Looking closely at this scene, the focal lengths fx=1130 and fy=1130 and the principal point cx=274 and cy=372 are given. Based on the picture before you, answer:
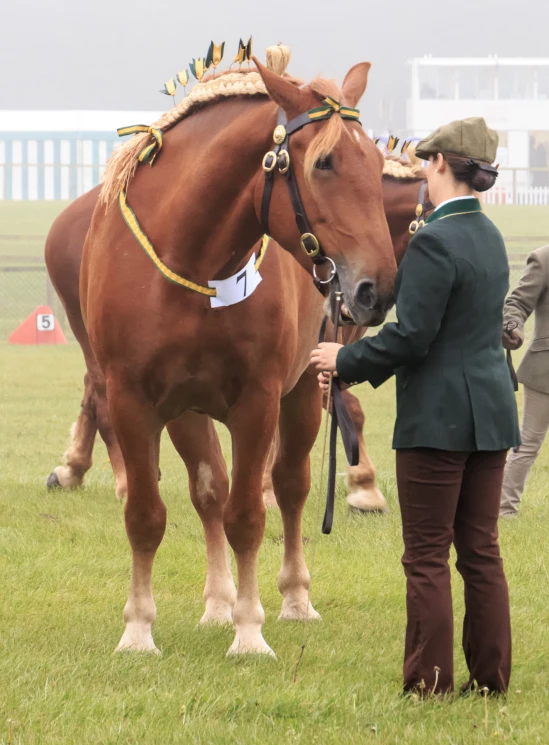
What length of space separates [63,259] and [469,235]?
15.3 ft

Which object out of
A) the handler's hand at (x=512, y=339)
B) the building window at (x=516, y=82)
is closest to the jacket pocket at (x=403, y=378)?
the handler's hand at (x=512, y=339)

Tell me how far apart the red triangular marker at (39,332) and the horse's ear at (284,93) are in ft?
58.3

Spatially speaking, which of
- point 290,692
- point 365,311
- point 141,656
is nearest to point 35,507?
point 141,656

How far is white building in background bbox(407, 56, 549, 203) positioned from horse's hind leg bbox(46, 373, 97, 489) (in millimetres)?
52657

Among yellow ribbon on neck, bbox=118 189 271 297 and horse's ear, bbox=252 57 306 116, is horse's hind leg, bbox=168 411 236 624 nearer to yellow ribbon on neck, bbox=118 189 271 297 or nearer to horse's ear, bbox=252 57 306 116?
yellow ribbon on neck, bbox=118 189 271 297

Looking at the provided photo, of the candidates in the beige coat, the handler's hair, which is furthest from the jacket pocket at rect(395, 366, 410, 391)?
the beige coat

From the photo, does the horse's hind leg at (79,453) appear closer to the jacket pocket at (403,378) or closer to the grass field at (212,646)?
the grass field at (212,646)

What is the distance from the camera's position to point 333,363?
390 cm

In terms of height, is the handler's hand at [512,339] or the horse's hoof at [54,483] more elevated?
the handler's hand at [512,339]

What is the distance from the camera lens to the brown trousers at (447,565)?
3.79m

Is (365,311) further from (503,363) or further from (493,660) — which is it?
(493,660)

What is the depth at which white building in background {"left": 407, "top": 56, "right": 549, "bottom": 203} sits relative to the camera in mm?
67812

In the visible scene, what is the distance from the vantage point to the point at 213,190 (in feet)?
14.1

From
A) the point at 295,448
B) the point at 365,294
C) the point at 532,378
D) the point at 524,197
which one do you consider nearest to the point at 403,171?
the point at 532,378
